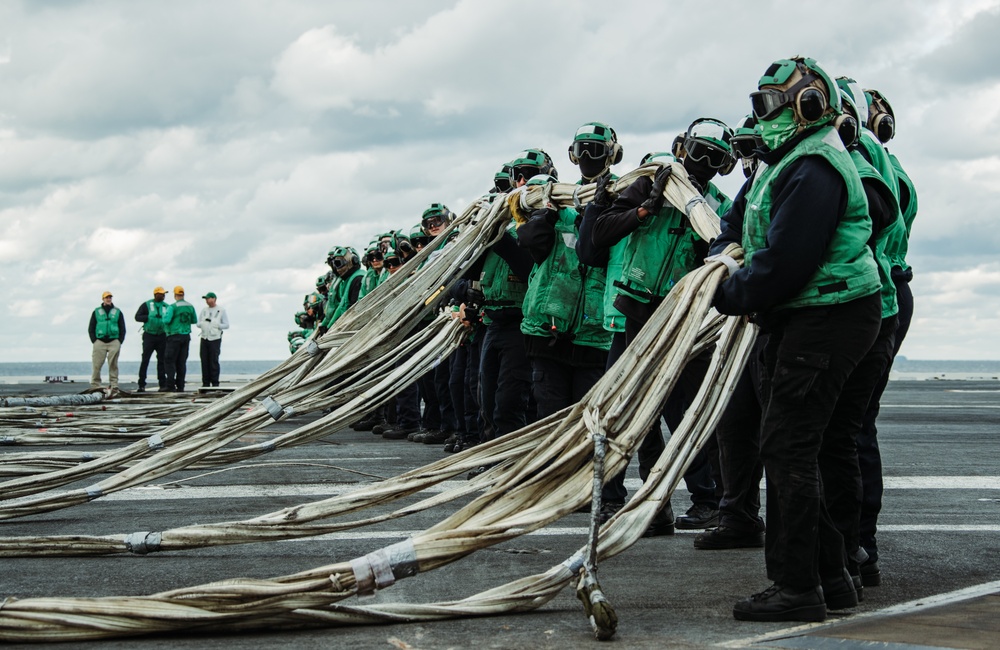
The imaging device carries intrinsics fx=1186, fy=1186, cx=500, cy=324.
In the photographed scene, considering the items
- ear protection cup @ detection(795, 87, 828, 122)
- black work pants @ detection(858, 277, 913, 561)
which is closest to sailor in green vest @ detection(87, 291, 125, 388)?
black work pants @ detection(858, 277, 913, 561)

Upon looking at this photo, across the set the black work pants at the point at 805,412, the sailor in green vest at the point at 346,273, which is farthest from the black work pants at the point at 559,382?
the sailor in green vest at the point at 346,273

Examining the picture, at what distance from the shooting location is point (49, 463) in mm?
8688

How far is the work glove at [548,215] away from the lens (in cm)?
813

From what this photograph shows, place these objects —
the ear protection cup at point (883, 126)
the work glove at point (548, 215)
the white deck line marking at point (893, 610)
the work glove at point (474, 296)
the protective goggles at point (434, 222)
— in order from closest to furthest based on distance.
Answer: the white deck line marking at point (893, 610)
the ear protection cup at point (883, 126)
the work glove at point (548, 215)
the work glove at point (474, 296)
the protective goggles at point (434, 222)

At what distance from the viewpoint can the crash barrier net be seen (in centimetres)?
435

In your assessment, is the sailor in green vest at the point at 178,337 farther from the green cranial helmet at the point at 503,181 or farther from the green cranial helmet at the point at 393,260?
the green cranial helmet at the point at 503,181

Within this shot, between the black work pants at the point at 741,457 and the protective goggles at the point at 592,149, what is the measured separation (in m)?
2.24

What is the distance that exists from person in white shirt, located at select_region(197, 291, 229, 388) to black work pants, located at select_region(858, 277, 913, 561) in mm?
21733

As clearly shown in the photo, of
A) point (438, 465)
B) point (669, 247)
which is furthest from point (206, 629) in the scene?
point (669, 247)

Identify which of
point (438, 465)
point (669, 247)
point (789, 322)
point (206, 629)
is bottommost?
point (206, 629)

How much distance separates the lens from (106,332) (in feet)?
84.0

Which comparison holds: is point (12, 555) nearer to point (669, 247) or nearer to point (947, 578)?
point (669, 247)

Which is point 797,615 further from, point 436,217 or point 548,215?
point 436,217

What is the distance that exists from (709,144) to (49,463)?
208 inches
